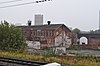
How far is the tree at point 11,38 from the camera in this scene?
140ft

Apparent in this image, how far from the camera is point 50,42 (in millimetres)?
67750

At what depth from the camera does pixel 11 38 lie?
4397 cm

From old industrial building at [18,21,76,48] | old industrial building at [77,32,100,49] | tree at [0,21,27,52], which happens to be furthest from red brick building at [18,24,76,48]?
tree at [0,21,27,52]

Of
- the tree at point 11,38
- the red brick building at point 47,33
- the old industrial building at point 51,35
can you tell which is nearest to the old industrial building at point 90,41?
the old industrial building at point 51,35

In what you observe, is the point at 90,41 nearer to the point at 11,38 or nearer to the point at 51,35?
the point at 51,35

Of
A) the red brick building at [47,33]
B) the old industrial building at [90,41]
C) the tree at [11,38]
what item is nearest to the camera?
the tree at [11,38]

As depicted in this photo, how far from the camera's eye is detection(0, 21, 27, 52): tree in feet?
140

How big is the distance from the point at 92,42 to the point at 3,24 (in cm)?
4143

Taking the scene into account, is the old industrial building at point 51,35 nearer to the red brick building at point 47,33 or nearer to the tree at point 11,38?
the red brick building at point 47,33

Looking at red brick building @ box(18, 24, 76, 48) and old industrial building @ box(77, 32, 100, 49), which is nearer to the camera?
red brick building @ box(18, 24, 76, 48)

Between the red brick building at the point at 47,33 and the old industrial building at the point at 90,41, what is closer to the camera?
the red brick building at the point at 47,33

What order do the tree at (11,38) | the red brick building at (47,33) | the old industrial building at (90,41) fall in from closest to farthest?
the tree at (11,38), the red brick building at (47,33), the old industrial building at (90,41)

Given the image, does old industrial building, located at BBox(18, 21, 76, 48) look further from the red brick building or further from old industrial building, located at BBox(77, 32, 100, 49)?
old industrial building, located at BBox(77, 32, 100, 49)

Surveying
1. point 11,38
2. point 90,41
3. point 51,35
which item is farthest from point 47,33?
point 11,38
